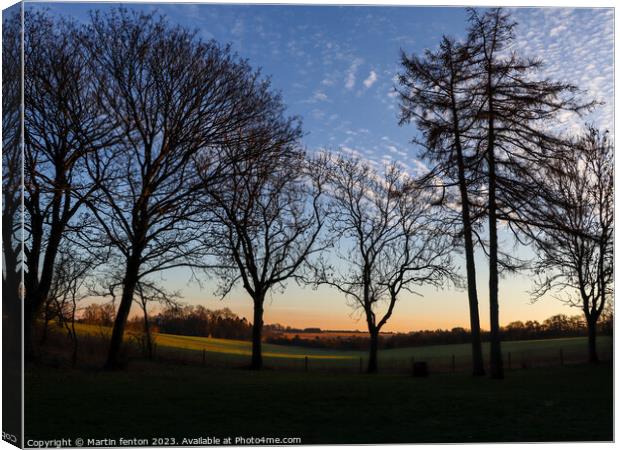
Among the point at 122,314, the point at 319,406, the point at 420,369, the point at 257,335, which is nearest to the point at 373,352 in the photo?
the point at 420,369

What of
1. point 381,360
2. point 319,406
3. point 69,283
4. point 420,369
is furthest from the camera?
point 420,369

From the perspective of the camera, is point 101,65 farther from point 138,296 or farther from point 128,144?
point 138,296

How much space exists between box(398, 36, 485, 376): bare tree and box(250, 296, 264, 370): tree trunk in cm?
424

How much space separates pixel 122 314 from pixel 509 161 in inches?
344

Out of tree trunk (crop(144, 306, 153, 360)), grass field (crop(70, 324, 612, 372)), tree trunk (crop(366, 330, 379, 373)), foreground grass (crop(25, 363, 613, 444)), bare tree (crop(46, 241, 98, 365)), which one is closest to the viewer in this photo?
foreground grass (crop(25, 363, 613, 444))

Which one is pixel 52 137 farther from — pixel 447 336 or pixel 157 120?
pixel 447 336

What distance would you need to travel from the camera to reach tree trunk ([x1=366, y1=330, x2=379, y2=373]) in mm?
13516

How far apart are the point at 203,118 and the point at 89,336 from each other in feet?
17.4

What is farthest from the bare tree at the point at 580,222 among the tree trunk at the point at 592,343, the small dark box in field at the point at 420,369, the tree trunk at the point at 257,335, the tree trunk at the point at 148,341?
the tree trunk at the point at 148,341

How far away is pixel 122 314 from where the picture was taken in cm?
1294

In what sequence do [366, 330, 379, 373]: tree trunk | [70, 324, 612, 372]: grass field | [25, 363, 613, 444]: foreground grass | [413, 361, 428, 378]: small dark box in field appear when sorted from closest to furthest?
1. [25, 363, 613, 444]: foreground grass
2. [70, 324, 612, 372]: grass field
3. [366, 330, 379, 373]: tree trunk
4. [413, 361, 428, 378]: small dark box in field

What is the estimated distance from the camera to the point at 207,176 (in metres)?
12.9

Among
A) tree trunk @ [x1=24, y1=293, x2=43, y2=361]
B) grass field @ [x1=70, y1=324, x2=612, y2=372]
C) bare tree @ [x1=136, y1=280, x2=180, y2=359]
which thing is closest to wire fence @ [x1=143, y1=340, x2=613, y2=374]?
grass field @ [x1=70, y1=324, x2=612, y2=372]

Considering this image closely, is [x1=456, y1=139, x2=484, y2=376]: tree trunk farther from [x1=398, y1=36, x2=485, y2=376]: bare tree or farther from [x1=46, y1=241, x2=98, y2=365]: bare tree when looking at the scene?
[x1=46, y1=241, x2=98, y2=365]: bare tree
